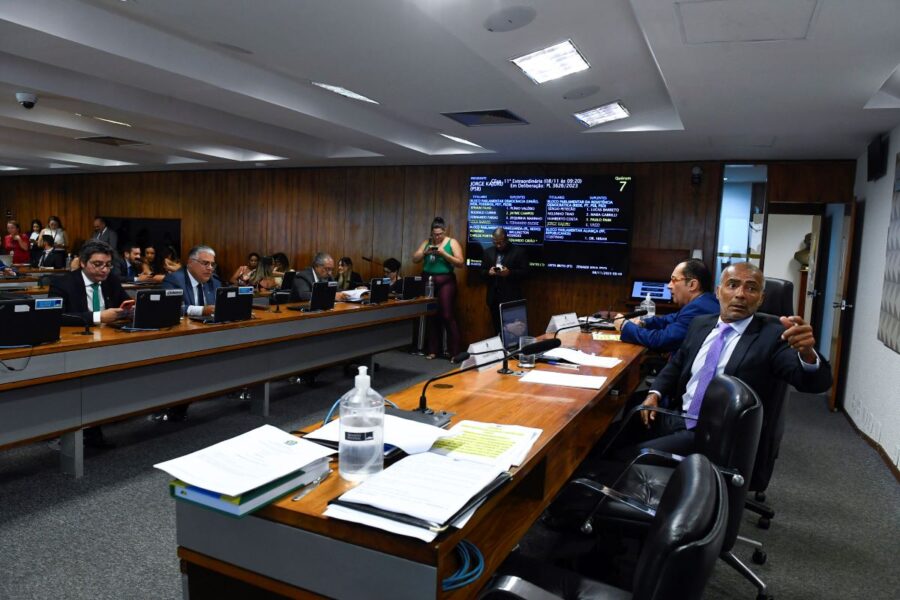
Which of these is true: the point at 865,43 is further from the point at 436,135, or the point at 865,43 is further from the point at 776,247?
the point at 776,247

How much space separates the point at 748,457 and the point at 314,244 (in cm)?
744

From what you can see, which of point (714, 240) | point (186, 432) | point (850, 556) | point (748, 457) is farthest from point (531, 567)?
point (714, 240)

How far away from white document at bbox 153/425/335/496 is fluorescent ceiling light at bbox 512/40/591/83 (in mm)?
2602

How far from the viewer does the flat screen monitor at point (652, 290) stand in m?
6.27

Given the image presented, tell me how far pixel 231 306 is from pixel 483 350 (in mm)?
2103

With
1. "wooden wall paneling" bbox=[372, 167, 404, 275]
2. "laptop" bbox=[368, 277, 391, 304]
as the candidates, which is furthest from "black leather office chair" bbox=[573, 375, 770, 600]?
"wooden wall paneling" bbox=[372, 167, 404, 275]

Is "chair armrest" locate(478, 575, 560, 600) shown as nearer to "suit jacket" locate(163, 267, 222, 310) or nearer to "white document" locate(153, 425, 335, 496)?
"white document" locate(153, 425, 335, 496)

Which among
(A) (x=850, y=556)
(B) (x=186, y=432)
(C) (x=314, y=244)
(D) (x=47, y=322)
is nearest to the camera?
(A) (x=850, y=556)

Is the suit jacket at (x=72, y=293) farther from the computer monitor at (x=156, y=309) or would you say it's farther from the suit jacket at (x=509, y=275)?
the suit jacket at (x=509, y=275)

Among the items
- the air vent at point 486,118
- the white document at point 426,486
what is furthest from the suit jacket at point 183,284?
the white document at point 426,486

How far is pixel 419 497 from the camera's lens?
1.23m

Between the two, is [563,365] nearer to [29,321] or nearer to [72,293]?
[29,321]

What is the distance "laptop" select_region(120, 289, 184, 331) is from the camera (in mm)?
3471

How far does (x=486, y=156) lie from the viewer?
6.85m
